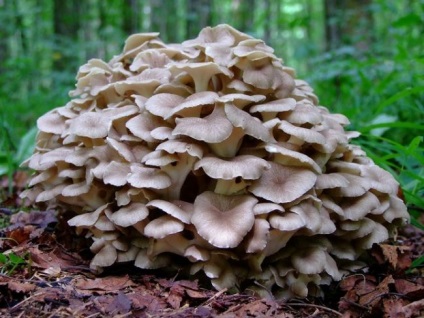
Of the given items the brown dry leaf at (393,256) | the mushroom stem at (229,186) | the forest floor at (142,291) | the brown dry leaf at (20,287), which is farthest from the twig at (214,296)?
the brown dry leaf at (393,256)

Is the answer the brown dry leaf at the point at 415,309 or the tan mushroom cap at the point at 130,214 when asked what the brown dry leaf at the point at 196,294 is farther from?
the brown dry leaf at the point at 415,309

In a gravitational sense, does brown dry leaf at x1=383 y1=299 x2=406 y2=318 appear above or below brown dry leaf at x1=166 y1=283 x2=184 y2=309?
below

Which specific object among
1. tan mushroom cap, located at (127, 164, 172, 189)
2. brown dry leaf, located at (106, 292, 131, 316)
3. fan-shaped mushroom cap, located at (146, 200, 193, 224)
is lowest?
brown dry leaf, located at (106, 292, 131, 316)

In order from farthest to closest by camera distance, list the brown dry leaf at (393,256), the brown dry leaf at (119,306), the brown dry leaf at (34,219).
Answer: the brown dry leaf at (34,219)
the brown dry leaf at (393,256)
the brown dry leaf at (119,306)

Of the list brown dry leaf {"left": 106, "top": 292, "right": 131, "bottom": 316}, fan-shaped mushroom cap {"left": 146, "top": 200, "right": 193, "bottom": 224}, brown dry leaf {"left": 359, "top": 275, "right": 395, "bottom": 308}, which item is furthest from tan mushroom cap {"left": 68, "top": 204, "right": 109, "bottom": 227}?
brown dry leaf {"left": 359, "top": 275, "right": 395, "bottom": 308}

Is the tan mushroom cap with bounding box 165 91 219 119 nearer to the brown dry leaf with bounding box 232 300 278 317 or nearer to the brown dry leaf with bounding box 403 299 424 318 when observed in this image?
the brown dry leaf with bounding box 232 300 278 317

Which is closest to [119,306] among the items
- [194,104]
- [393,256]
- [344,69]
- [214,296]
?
[214,296]

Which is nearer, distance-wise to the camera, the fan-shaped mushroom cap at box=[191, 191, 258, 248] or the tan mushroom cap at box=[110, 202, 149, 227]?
the fan-shaped mushroom cap at box=[191, 191, 258, 248]
